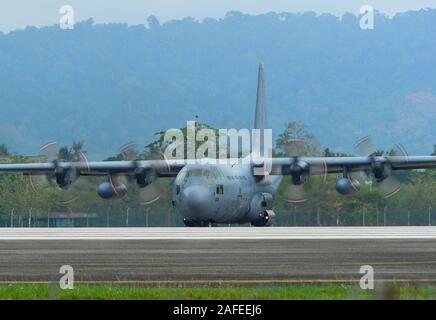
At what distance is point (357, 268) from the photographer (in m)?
23.2

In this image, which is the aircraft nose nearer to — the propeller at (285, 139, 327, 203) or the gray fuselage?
the gray fuselage

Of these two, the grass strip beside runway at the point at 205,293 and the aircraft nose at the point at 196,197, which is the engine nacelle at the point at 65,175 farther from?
the grass strip beside runway at the point at 205,293

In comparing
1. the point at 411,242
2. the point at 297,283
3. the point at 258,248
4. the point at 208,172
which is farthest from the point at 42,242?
the point at 208,172

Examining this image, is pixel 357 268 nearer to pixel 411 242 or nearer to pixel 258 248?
pixel 258 248

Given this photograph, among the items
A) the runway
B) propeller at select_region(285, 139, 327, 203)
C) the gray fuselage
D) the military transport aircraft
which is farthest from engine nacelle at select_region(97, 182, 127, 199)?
the runway

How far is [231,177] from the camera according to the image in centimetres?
6412

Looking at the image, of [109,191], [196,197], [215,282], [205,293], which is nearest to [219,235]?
[196,197]

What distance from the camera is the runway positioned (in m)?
21.0

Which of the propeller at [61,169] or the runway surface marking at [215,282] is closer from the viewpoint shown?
the runway surface marking at [215,282]

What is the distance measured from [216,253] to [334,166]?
35.4m

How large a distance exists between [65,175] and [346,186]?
15763 millimetres

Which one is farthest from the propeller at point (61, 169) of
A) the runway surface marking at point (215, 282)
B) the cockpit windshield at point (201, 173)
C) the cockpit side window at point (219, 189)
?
the runway surface marking at point (215, 282)

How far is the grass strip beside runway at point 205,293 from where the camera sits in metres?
17.3
